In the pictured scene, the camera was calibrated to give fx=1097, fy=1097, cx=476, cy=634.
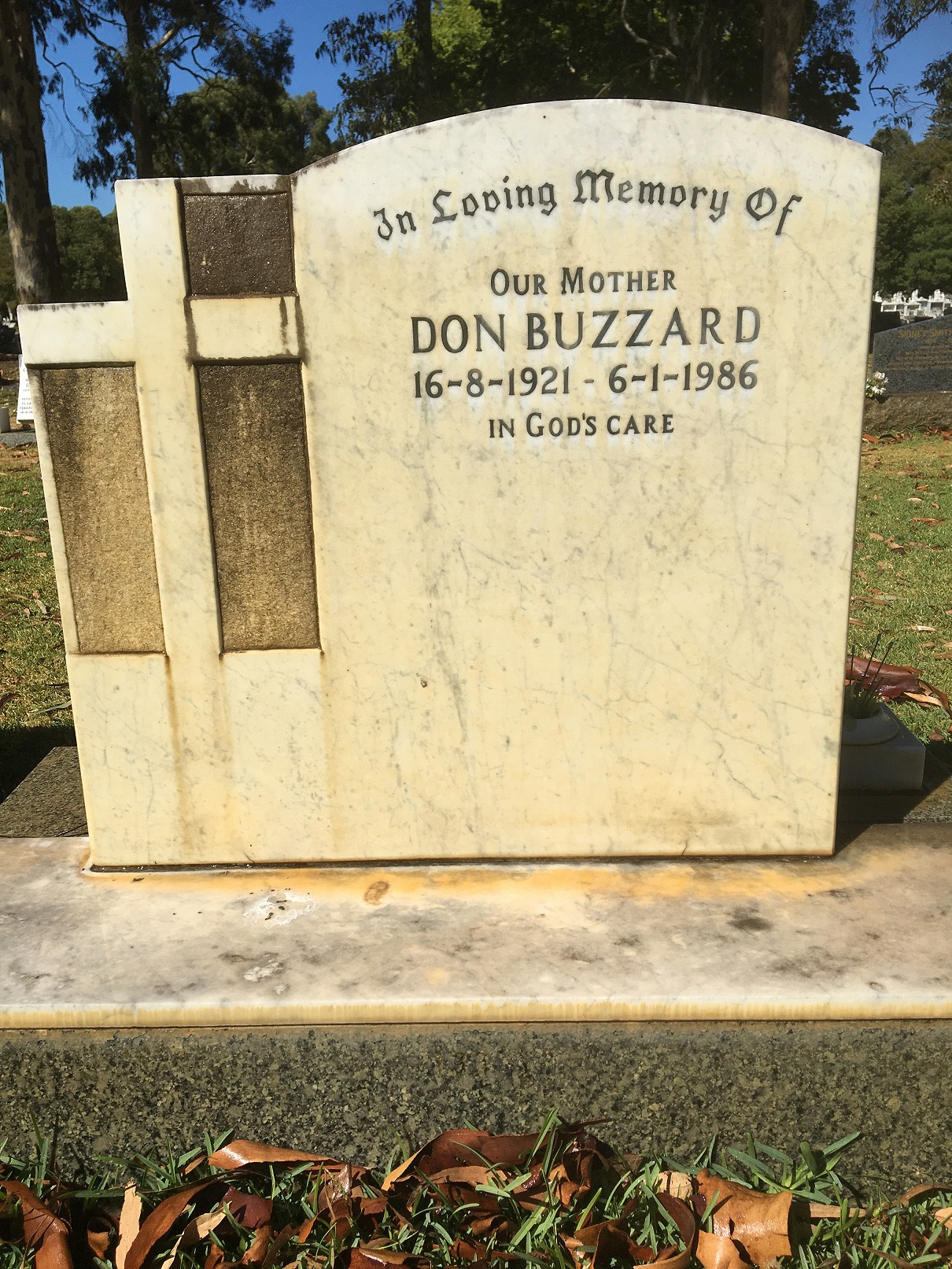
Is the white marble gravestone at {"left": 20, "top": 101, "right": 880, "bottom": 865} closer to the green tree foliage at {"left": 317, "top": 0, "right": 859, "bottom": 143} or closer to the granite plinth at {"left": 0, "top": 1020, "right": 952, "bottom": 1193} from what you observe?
the granite plinth at {"left": 0, "top": 1020, "right": 952, "bottom": 1193}

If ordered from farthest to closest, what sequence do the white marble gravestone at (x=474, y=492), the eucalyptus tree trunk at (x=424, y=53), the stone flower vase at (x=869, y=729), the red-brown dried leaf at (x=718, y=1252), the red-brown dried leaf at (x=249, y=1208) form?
the eucalyptus tree trunk at (x=424, y=53) → the stone flower vase at (x=869, y=729) → the white marble gravestone at (x=474, y=492) → the red-brown dried leaf at (x=249, y=1208) → the red-brown dried leaf at (x=718, y=1252)

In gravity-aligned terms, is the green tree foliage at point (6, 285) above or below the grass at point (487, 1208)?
above

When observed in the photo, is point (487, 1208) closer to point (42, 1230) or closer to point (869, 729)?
point (42, 1230)

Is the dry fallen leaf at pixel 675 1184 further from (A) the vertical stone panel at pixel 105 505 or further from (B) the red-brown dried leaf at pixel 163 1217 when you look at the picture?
(A) the vertical stone panel at pixel 105 505

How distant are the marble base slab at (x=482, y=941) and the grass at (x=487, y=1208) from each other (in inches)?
10.1

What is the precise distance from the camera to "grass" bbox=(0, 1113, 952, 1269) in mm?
1769

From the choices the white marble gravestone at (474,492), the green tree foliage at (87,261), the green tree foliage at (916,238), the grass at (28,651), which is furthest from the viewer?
the green tree foliage at (916,238)

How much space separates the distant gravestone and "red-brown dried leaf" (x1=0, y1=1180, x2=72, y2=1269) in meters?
14.4

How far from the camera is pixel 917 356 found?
15.3 metres

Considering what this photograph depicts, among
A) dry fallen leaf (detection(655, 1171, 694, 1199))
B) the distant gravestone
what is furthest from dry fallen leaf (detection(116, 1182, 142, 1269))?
the distant gravestone

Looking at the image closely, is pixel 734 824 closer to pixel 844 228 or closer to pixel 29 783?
pixel 844 228

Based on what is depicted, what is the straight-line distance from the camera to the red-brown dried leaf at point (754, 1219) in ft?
5.75

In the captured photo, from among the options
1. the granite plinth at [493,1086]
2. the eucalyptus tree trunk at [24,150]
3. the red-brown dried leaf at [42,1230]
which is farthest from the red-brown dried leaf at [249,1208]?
the eucalyptus tree trunk at [24,150]

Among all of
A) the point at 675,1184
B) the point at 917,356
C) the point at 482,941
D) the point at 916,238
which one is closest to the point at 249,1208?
the point at 482,941
